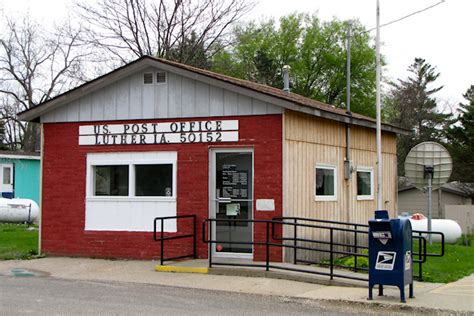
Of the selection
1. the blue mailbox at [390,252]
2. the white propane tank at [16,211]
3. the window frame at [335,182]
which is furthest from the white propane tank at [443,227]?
the white propane tank at [16,211]

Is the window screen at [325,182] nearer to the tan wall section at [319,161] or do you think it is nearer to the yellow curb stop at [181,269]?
the tan wall section at [319,161]

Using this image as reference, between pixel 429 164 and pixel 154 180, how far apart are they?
8.38 meters

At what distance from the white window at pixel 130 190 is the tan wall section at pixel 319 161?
260 centimetres

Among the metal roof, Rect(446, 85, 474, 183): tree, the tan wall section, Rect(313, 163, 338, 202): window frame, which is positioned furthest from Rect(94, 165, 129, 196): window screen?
Rect(446, 85, 474, 183): tree

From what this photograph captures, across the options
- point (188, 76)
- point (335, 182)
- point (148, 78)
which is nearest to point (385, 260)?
point (335, 182)

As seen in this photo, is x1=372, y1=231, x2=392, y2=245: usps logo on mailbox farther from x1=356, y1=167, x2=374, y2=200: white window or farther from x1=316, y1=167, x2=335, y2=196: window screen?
x1=356, y1=167, x2=374, y2=200: white window

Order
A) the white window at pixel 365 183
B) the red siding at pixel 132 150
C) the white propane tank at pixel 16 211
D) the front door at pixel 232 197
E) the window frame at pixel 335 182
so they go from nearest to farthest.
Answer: the red siding at pixel 132 150 → the front door at pixel 232 197 → the window frame at pixel 335 182 → the white window at pixel 365 183 → the white propane tank at pixel 16 211

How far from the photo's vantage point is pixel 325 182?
50.5 ft

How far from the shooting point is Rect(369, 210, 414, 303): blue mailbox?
9984 millimetres

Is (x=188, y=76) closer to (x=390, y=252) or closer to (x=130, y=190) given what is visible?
(x=130, y=190)

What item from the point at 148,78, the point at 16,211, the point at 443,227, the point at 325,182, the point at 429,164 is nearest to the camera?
the point at 148,78

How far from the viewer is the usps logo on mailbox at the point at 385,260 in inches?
396


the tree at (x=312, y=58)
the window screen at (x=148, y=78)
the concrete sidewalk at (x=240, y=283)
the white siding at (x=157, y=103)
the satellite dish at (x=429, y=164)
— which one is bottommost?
the concrete sidewalk at (x=240, y=283)

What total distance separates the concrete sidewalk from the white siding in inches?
129
